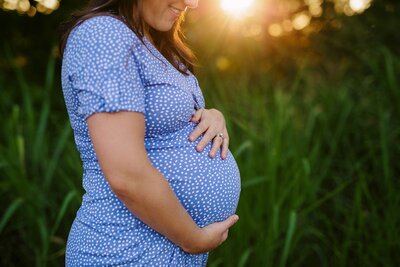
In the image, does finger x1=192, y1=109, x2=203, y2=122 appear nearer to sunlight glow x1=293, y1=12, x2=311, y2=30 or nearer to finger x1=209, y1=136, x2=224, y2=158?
finger x1=209, y1=136, x2=224, y2=158

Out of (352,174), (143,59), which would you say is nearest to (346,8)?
(352,174)

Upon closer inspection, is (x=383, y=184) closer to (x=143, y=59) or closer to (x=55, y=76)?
(x=143, y=59)

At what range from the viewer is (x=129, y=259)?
1.36 meters

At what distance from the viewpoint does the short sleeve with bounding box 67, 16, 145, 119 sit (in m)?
1.20

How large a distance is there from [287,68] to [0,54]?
2.52 meters

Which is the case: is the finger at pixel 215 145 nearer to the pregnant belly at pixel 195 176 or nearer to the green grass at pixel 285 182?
the pregnant belly at pixel 195 176

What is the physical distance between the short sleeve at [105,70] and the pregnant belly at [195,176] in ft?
0.63

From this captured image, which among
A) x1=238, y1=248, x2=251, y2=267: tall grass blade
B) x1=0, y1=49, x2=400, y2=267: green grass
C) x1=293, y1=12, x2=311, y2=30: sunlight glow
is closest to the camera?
x1=238, y1=248, x2=251, y2=267: tall grass blade

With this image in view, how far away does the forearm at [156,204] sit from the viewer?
1230mm

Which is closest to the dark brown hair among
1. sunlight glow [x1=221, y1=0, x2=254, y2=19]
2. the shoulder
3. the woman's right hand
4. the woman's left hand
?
the shoulder

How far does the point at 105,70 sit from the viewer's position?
1.20 m

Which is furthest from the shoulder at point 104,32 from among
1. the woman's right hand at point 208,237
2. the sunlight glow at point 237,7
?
the sunlight glow at point 237,7

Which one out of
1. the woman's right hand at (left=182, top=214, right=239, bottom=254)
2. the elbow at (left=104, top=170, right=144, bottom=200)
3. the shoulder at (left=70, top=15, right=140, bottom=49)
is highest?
the shoulder at (left=70, top=15, right=140, bottom=49)

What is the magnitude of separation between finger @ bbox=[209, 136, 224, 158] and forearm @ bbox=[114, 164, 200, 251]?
0.71 ft
